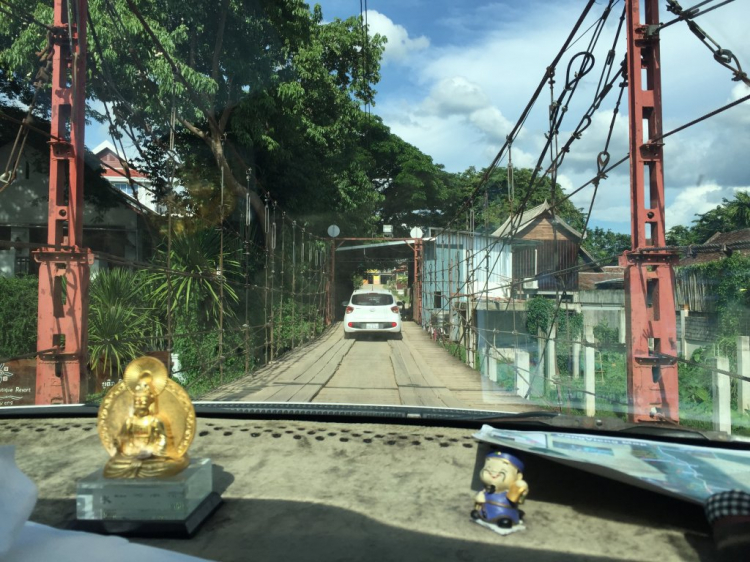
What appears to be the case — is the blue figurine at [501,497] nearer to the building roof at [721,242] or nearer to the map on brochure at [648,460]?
the map on brochure at [648,460]

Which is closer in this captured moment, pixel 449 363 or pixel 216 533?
pixel 216 533

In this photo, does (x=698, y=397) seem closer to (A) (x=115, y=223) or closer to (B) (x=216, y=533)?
(B) (x=216, y=533)

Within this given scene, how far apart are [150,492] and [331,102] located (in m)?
11.0

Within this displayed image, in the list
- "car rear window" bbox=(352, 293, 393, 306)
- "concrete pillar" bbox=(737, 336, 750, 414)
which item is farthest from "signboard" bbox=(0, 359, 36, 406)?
"car rear window" bbox=(352, 293, 393, 306)

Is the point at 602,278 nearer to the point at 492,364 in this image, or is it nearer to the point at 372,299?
the point at 492,364

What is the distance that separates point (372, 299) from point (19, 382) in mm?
10574

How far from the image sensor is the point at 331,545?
4.71 feet

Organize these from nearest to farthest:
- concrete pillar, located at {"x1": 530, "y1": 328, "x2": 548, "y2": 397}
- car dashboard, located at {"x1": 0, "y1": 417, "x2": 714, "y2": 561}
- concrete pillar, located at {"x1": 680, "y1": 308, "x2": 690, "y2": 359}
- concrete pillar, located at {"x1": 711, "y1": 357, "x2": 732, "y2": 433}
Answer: car dashboard, located at {"x1": 0, "y1": 417, "x2": 714, "y2": 561}, concrete pillar, located at {"x1": 711, "y1": 357, "x2": 732, "y2": 433}, concrete pillar, located at {"x1": 680, "y1": 308, "x2": 690, "y2": 359}, concrete pillar, located at {"x1": 530, "y1": 328, "x2": 548, "y2": 397}

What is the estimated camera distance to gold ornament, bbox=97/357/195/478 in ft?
4.87

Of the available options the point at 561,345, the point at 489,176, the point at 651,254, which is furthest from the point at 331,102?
the point at 651,254

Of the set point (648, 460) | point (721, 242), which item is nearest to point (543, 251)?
point (721, 242)

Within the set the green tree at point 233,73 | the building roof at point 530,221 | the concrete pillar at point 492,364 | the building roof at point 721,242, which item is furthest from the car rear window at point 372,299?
the building roof at point 721,242

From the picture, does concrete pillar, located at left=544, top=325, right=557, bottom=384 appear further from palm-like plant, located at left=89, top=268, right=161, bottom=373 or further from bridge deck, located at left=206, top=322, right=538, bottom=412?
palm-like plant, located at left=89, top=268, right=161, bottom=373

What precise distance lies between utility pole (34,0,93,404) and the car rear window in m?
10.6
